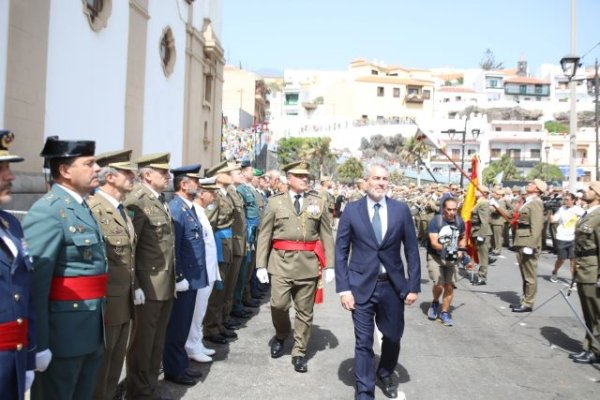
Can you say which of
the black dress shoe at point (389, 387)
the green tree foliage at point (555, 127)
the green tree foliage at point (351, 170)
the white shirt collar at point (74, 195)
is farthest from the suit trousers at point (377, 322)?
the green tree foliage at point (555, 127)

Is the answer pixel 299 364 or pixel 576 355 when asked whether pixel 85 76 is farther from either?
pixel 576 355

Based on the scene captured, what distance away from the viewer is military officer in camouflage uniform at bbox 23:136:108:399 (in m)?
3.04

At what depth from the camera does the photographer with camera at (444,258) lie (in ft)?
25.1

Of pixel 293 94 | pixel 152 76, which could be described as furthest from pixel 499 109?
pixel 152 76

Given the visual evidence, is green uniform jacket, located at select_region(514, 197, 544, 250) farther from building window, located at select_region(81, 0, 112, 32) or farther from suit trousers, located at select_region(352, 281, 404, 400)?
building window, located at select_region(81, 0, 112, 32)

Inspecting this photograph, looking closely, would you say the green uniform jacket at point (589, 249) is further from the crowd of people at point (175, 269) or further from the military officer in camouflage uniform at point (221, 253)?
the military officer in camouflage uniform at point (221, 253)

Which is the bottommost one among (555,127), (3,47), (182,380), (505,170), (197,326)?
(182,380)

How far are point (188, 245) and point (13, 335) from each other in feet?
8.53

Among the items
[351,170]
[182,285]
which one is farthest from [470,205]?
[351,170]

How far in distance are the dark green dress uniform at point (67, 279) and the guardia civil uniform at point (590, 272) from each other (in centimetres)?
537

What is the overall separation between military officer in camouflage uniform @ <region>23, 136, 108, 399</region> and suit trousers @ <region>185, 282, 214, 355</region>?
90.0 inches

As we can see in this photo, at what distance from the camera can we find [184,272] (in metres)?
5.14

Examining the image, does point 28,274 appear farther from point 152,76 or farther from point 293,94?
point 293,94

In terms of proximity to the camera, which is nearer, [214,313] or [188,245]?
[188,245]
